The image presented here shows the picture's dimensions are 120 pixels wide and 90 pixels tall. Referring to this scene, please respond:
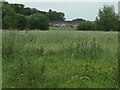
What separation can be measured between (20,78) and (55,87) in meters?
0.90

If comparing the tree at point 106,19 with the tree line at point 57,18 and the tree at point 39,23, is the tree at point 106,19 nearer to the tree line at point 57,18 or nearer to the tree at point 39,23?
the tree line at point 57,18

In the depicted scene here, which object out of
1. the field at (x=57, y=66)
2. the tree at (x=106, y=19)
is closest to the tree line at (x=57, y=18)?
the tree at (x=106, y=19)

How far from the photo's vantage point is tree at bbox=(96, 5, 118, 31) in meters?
51.4

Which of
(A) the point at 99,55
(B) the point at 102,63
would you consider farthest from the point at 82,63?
(A) the point at 99,55

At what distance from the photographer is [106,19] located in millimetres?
55094

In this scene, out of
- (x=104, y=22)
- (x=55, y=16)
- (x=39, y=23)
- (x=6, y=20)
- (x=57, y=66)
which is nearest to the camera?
(x=57, y=66)

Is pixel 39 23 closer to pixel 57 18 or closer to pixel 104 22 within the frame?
Result: pixel 57 18

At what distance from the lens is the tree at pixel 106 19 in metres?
51.4

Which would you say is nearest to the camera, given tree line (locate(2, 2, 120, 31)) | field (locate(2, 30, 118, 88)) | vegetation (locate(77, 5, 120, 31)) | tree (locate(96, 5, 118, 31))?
field (locate(2, 30, 118, 88))

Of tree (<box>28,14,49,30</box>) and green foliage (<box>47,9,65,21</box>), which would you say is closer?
tree (<box>28,14,49,30</box>)

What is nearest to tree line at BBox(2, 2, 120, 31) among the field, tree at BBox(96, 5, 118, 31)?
tree at BBox(96, 5, 118, 31)

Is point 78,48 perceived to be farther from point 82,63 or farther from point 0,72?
point 0,72

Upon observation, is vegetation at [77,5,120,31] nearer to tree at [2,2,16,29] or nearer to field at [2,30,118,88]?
tree at [2,2,16,29]

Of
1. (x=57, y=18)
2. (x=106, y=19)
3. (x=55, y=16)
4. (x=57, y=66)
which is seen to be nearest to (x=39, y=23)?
(x=57, y=18)
